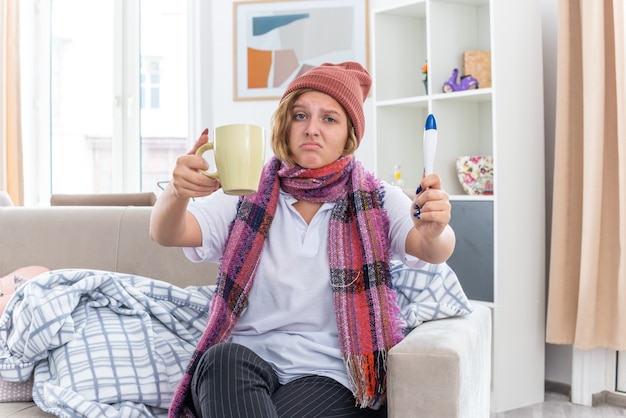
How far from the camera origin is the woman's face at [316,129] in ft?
5.24

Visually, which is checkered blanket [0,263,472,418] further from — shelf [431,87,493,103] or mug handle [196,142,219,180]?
shelf [431,87,493,103]

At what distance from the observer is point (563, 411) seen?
9.58ft

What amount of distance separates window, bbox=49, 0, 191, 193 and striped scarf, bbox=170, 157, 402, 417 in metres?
3.28

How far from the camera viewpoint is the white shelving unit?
9.54 ft

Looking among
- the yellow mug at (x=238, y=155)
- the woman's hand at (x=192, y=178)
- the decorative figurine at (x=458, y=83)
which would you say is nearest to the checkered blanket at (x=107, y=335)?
the woman's hand at (x=192, y=178)

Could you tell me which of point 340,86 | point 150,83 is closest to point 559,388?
point 340,86

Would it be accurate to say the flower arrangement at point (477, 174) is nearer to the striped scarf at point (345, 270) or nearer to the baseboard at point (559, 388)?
the baseboard at point (559, 388)

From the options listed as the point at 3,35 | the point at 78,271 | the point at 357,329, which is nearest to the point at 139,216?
the point at 78,271

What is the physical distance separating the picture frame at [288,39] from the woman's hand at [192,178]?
304 centimetres

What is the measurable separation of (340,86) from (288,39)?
2.78 m

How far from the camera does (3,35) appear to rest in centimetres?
464

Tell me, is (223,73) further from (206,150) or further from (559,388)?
(206,150)

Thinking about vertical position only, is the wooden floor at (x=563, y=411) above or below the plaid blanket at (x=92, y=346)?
below

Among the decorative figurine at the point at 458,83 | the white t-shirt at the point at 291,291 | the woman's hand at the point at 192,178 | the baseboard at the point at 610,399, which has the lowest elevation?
the baseboard at the point at 610,399
